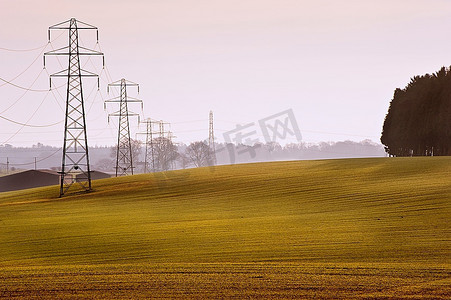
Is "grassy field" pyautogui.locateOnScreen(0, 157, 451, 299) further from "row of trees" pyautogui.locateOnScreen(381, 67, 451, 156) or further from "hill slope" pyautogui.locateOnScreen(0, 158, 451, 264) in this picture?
"row of trees" pyautogui.locateOnScreen(381, 67, 451, 156)

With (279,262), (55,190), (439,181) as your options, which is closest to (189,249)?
(279,262)

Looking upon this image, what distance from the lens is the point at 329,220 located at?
27672 millimetres

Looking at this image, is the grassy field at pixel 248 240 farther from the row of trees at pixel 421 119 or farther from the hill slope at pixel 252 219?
the row of trees at pixel 421 119

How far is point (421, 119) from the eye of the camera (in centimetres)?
7944

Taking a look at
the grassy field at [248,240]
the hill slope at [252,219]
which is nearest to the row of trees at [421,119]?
the hill slope at [252,219]

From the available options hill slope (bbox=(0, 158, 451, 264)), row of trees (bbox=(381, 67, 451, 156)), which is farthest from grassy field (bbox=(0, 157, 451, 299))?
row of trees (bbox=(381, 67, 451, 156))

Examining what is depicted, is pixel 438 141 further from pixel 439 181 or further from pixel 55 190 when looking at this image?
pixel 55 190

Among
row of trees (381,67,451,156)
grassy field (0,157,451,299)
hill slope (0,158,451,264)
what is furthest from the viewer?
row of trees (381,67,451,156)

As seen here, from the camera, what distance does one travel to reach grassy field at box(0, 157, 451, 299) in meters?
14.3

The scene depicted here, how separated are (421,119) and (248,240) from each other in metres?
62.5

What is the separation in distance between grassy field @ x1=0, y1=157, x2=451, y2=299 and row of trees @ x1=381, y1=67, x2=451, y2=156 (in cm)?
3002

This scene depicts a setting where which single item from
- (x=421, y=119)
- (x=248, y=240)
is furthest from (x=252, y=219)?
(x=421, y=119)

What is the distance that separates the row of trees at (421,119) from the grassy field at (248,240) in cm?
3002

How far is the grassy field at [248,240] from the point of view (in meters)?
14.3
